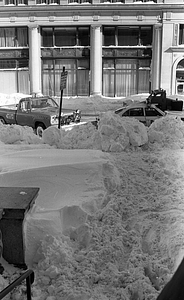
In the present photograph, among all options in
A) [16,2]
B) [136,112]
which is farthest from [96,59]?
[136,112]

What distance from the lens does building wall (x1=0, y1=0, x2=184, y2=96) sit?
104 ft

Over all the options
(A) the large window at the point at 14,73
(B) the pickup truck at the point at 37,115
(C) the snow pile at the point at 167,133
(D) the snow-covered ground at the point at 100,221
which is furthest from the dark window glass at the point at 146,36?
(D) the snow-covered ground at the point at 100,221

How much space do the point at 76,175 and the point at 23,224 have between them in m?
2.31

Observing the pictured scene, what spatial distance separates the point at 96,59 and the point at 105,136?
79.2 ft

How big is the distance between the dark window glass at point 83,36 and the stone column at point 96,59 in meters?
0.95

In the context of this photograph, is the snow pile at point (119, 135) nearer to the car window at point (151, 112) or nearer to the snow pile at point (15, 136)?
the snow pile at point (15, 136)

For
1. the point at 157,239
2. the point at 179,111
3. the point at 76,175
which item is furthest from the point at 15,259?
the point at 179,111

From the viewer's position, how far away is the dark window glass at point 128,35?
32.6m

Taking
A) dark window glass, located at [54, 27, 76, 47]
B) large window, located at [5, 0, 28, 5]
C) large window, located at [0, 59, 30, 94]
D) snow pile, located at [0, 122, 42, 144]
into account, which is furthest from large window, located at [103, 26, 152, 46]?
snow pile, located at [0, 122, 42, 144]

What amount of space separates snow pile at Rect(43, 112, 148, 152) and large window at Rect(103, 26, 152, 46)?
24.1m

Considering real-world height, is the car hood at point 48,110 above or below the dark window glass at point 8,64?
below

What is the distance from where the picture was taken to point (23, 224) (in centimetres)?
435

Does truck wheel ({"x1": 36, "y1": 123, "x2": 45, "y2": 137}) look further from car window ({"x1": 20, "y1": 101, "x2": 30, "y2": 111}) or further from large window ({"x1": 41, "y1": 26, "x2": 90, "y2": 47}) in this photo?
large window ({"x1": 41, "y1": 26, "x2": 90, "y2": 47})

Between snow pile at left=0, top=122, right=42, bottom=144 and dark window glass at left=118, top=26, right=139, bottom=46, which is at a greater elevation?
dark window glass at left=118, top=26, right=139, bottom=46
